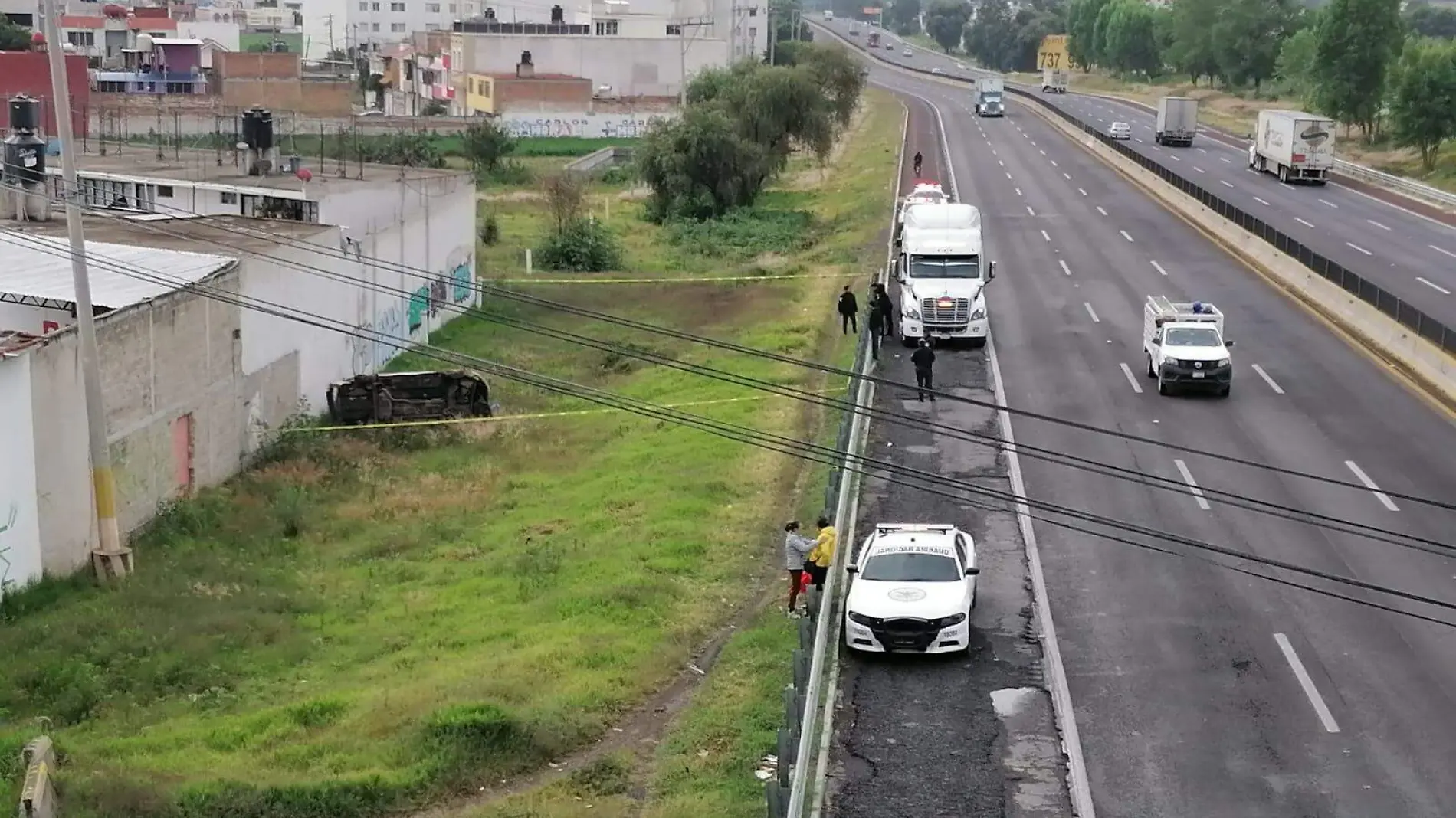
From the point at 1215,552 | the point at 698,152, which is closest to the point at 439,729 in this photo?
the point at 1215,552

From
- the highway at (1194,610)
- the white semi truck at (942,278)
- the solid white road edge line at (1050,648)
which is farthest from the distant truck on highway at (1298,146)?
the solid white road edge line at (1050,648)

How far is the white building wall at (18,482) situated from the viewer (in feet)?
84.3

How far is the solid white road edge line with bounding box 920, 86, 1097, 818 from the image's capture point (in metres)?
18.8

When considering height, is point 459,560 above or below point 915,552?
below

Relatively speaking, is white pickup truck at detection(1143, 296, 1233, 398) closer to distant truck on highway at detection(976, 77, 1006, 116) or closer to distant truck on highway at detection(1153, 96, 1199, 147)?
distant truck on highway at detection(1153, 96, 1199, 147)

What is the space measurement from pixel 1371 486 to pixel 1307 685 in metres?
9.89

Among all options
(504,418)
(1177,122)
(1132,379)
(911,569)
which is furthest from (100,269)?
(1177,122)

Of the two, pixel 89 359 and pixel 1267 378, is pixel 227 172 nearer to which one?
pixel 89 359

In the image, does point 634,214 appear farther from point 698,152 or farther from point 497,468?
point 497,468

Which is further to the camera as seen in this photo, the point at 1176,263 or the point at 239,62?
the point at 239,62

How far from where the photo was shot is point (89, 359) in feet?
88.0

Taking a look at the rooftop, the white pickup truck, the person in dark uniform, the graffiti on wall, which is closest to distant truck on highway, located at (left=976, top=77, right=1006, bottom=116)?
the graffiti on wall

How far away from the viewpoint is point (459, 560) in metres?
29.8

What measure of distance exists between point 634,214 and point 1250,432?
48.2 m
